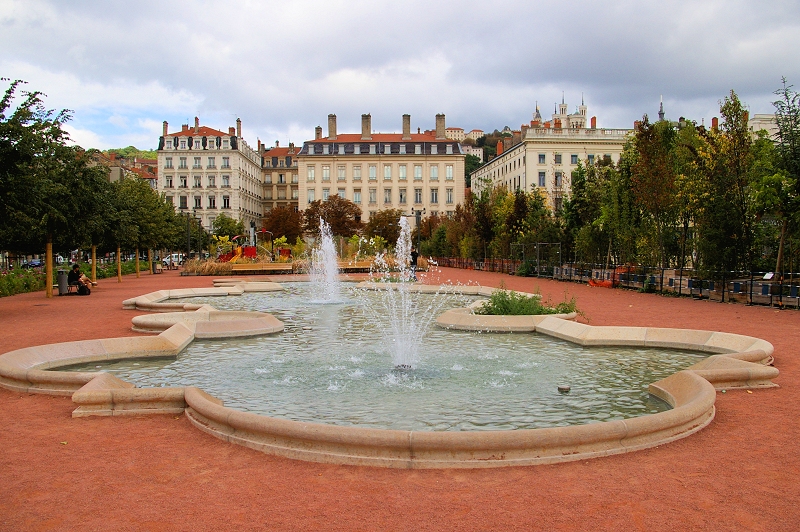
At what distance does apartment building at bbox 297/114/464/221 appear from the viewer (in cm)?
9812

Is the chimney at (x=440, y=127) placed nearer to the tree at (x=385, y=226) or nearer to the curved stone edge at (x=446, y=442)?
the tree at (x=385, y=226)

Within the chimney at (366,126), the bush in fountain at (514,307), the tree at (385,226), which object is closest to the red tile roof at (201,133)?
the chimney at (366,126)

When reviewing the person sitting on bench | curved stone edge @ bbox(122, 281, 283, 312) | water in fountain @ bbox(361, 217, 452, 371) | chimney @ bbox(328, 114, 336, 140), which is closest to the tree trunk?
the person sitting on bench

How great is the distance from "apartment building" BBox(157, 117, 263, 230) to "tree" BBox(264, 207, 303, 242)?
11498mm

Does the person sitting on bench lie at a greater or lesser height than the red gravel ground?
greater

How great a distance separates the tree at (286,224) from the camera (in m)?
91.4

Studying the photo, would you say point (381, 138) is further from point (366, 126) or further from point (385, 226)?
point (385, 226)

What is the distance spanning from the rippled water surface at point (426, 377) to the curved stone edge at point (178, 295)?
18.2ft

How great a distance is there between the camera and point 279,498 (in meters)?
4.89

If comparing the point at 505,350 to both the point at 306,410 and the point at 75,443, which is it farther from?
the point at 75,443

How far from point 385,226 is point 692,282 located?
2347 inches

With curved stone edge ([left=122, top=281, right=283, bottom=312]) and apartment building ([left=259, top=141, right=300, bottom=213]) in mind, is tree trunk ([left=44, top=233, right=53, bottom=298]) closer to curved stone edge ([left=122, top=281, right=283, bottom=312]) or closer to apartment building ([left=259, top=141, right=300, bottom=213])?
curved stone edge ([left=122, top=281, right=283, bottom=312])

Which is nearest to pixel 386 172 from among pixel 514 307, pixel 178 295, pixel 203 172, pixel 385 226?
pixel 385 226

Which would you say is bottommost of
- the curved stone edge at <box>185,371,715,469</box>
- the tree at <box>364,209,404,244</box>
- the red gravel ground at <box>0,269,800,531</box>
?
the red gravel ground at <box>0,269,800,531</box>
